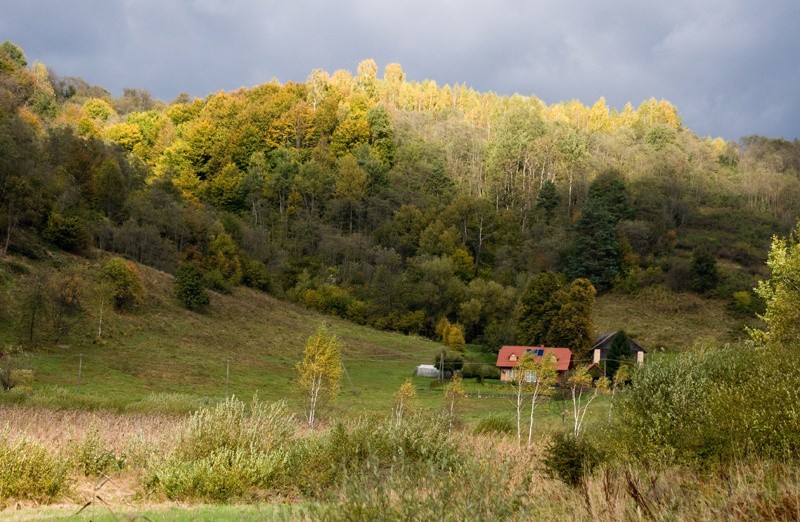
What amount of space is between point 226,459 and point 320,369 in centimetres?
2059

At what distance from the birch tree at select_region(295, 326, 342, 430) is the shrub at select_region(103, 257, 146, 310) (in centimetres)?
2375

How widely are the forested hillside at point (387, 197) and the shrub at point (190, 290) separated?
8.83 feet

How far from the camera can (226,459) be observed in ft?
41.7

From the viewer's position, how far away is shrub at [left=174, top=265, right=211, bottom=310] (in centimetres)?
5975

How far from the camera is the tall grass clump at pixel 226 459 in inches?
478

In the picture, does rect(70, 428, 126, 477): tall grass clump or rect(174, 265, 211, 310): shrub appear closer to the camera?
rect(70, 428, 126, 477): tall grass clump

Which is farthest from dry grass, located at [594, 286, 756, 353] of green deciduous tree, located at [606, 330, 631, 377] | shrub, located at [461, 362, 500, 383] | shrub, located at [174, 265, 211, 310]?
shrub, located at [174, 265, 211, 310]

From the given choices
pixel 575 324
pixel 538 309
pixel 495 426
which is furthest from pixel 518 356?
pixel 495 426

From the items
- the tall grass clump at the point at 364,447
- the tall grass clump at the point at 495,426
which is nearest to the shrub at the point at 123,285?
the tall grass clump at the point at 495,426

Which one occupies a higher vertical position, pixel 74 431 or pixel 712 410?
pixel 712 410

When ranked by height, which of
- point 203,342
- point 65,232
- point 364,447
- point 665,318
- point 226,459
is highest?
point 65,232

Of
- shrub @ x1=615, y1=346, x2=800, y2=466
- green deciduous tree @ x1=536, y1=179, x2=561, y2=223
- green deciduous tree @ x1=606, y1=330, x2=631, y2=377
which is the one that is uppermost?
green deciduous tree @ x1=536, y1=179, x2=561, y2=223

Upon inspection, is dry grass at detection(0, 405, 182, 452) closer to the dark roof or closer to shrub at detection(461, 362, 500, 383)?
shrub at detection(461, 362, 500, 383)

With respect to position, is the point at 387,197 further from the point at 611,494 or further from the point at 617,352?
the point at 611,494
